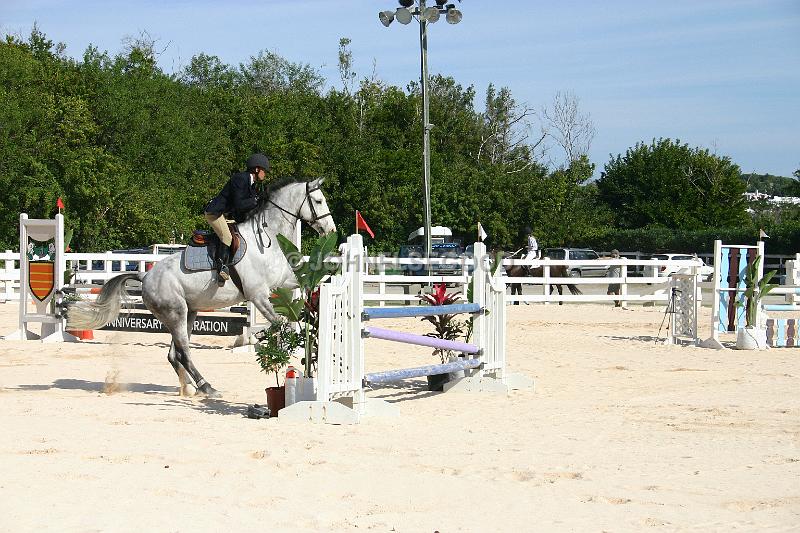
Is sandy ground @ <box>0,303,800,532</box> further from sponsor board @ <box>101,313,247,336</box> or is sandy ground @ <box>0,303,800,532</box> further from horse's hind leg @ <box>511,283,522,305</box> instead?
horse's hind leg @ <box>511,283,522,305</box>

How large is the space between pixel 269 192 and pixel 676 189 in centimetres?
4982

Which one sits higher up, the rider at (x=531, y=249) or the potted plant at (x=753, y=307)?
the rider at (x=531, y=249)

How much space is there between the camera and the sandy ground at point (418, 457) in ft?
16.5

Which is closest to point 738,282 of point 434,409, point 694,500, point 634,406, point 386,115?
point 634,406

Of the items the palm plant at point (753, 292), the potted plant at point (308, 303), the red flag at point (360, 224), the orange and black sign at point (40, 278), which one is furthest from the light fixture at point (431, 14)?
the potted plant at point (308, 303)

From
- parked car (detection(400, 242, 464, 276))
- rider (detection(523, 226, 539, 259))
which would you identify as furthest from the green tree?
rider (detection(523, 226, 539, 259))

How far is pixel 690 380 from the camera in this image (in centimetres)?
1067

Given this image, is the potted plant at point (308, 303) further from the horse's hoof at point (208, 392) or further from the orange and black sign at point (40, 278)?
the orange and black sign at point (40, 278)

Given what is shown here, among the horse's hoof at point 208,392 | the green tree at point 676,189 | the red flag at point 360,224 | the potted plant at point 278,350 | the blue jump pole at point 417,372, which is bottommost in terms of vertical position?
the horse's hoof at point 208,392

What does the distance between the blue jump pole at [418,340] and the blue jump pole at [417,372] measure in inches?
5.0

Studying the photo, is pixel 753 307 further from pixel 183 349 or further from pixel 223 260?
pixel 183 349

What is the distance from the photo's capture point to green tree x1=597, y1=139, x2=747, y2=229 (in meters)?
55.4

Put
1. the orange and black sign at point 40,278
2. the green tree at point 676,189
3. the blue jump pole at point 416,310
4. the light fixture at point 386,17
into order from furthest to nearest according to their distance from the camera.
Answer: the green tree at point 676,189 → the light fixture at point 386,17 → the orange and black sign at point 40,278 → the blue jump pole at point 416,310

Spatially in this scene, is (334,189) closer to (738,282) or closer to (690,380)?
(738,282)
